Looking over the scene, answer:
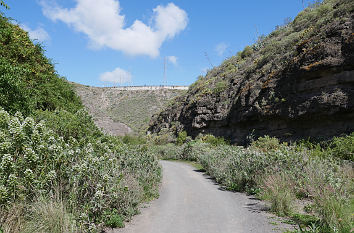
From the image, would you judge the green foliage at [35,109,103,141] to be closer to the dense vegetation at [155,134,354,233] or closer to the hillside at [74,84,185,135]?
the dense vegetation at [155,134,354,233]

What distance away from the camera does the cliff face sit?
49.5ft

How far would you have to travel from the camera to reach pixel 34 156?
4.11 m

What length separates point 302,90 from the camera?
17453 mm

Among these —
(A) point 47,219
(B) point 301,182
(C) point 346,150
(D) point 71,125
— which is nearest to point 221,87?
(C) point 346,150

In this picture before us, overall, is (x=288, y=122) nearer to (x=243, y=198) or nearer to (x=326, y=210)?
(x=243, y=198)

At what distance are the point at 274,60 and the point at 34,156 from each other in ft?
75.8

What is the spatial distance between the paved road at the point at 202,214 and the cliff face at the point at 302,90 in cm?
1004

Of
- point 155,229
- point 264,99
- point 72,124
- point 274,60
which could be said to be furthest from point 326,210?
point 274,60

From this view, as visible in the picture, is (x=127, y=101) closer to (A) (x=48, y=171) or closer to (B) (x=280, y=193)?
(B) (x=280, y=193)

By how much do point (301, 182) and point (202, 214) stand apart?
11.3 feet

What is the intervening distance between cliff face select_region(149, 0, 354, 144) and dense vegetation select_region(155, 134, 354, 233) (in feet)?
10.5

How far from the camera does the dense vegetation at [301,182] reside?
502cm

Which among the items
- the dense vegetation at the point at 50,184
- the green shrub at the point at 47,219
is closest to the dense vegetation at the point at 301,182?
the dense vegetation at the point at 50,184

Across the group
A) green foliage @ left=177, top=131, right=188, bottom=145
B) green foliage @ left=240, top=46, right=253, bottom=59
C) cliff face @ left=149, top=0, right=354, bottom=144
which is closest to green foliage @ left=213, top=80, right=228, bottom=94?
cliff face @ left=149, top=0, right=354, bottom=144
